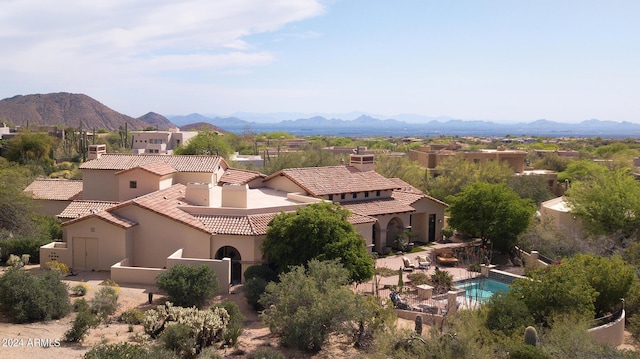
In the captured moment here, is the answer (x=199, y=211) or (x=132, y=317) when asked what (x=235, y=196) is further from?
(x=132, y=317)

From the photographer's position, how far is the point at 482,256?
34000 millimetres

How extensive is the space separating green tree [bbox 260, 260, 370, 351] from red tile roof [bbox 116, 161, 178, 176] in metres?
15.8

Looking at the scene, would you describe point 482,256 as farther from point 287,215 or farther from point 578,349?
point 578,349

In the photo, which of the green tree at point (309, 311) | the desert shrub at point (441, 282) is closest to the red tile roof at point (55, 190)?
the green tree at point (309, 311)

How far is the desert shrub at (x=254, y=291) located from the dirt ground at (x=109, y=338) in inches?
12.2

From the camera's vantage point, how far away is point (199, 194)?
3159 cm

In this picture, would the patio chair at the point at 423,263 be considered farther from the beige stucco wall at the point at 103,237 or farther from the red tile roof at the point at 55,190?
the red tile roof at the point at 55,190

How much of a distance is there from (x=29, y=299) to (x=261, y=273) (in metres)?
9.44

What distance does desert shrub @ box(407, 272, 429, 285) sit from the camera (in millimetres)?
27781

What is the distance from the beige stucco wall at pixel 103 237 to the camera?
90.1ft

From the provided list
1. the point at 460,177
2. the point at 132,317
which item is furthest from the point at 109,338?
the point at 460,177

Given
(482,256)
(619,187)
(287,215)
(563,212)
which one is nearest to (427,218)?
(482,256)

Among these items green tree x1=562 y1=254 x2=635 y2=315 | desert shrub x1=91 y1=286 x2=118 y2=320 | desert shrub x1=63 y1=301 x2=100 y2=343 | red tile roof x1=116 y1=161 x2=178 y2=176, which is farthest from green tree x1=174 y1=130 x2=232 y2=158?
green tree x1=562 y1=254 x2=635 y2=315

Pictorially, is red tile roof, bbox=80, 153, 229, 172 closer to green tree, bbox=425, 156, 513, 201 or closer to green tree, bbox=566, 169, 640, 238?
green tree, bbox=425, 156, 513, 201
